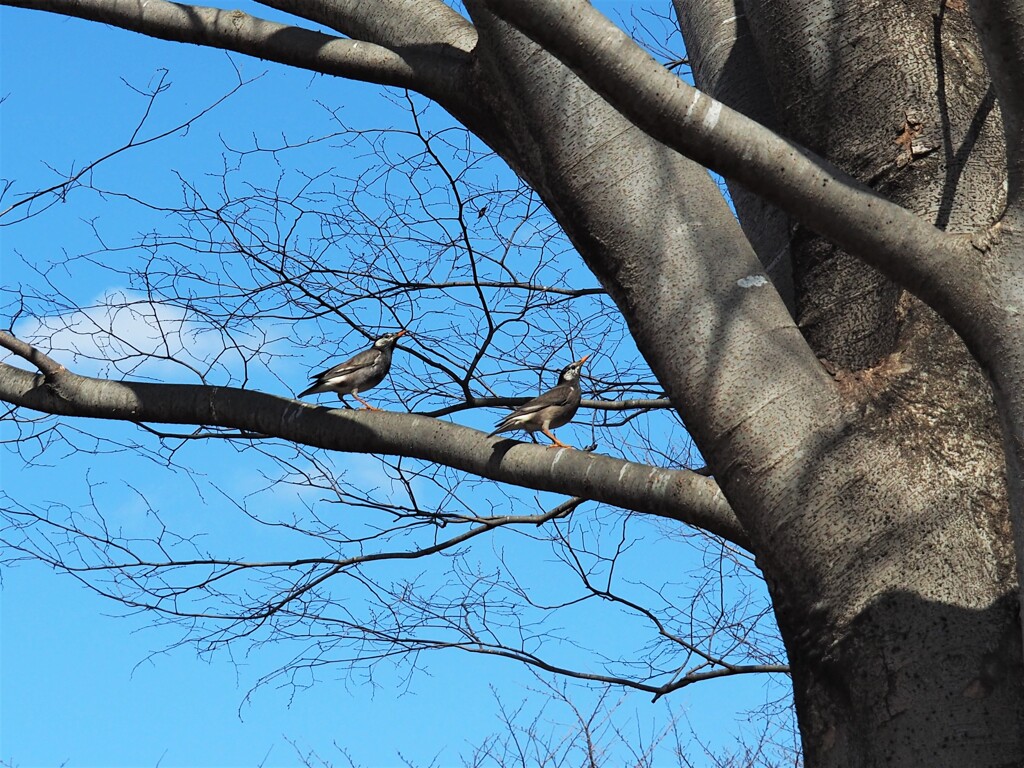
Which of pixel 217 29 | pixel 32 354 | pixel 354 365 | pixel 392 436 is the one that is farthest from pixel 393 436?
pixel 354 365

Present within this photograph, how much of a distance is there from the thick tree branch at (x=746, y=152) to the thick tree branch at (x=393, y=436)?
39.7 inches

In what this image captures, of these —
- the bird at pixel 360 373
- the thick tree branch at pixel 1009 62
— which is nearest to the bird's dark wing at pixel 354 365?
the bird at pixel 360 373

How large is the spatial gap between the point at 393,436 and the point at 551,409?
180 cm

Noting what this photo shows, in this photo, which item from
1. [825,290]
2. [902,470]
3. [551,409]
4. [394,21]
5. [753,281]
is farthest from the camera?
[551,409]

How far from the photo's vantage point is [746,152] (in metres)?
2.38

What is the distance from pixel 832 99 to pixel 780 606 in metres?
1.66

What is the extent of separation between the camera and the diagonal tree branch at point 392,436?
3246 mm

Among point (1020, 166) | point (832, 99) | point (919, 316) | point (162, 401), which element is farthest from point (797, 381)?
point (162, 401)

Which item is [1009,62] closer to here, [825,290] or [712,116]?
[712,116]

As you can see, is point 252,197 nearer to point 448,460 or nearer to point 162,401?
point 162,401

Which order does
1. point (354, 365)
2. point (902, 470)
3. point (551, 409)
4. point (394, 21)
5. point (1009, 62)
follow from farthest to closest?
1. point (354, 365)
2. point (551, 409)
3. point (394, 21)
4. point (902, 470)
5. point (1009, 62)

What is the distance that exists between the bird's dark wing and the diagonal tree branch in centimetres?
180

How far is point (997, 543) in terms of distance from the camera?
8.53ft

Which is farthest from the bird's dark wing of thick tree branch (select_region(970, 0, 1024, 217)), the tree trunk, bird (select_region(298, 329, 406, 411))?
thick tree branch (select_region(970, 0, 1024, 217))
